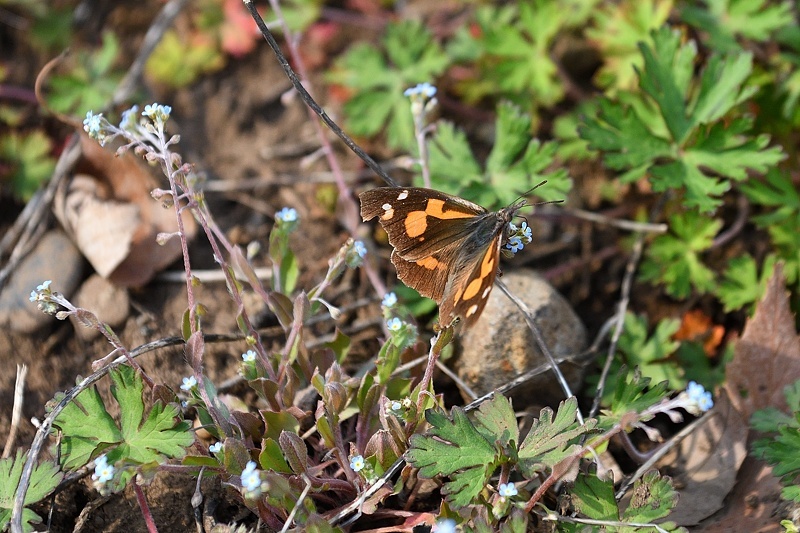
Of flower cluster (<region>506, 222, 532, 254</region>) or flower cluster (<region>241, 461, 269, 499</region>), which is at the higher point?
flower cluster (<region>506, 222, 532, 254</region>)

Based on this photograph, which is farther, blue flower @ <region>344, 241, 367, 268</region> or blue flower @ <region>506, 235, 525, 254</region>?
blue flower @ <region>344, 241, 367, 268</region>

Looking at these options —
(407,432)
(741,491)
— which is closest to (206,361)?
(407,432)

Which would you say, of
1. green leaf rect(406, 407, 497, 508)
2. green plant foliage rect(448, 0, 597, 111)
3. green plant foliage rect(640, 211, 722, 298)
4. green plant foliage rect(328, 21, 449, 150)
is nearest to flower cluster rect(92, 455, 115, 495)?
green leaf rect(406, 407, 497, 508)

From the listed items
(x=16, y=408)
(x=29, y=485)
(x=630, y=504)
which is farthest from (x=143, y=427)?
(x=630, y=504)

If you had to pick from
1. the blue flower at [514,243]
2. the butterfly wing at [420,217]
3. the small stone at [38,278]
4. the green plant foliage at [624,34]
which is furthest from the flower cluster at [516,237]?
the small stone at [38,278]

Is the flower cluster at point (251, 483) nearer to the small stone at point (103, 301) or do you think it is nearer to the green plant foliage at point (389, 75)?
the small stone at point (103, 301)

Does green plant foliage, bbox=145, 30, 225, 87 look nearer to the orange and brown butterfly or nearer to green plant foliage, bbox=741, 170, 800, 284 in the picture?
the orange and brown butterfly
